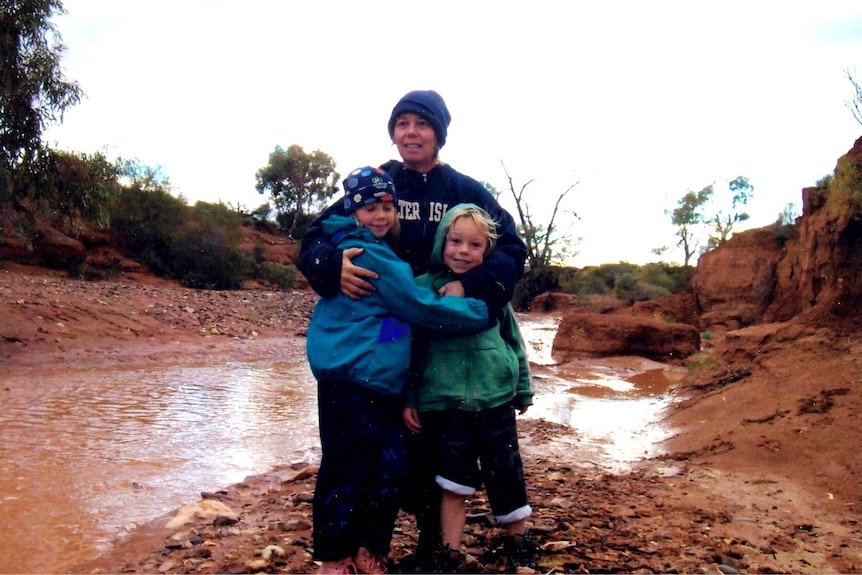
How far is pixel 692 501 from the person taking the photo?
3.59m

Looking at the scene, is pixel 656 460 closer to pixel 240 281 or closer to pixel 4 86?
pixel 4 86

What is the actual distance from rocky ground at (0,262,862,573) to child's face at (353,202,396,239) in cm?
126

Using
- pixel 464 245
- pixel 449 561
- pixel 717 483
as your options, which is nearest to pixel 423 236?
pixel 464 245

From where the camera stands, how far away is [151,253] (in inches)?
981

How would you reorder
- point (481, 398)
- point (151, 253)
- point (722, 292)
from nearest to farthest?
point (481, 398) < point (722, 292) < point (151, 253)

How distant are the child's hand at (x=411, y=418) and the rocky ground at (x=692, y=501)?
1.77 ft

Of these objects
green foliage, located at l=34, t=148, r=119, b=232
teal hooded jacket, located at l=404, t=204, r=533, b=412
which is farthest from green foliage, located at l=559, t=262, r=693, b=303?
teal hooded jacket, located at l=404, t=204, r=533, b=412

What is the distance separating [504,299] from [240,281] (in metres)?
24.7

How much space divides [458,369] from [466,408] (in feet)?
0.47

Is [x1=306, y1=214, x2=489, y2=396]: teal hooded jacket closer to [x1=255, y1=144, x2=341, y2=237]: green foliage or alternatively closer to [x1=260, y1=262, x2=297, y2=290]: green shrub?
[x1=260, y1=262, x2=297, y2=290]: green shrub

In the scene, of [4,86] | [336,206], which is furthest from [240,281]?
[336,206]

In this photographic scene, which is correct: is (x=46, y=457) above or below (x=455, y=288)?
below

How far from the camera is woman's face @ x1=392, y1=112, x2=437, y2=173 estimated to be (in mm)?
2762

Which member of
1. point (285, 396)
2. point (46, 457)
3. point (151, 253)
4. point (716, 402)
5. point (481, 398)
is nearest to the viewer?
point (481, 398)
